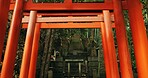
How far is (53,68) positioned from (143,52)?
1079cm

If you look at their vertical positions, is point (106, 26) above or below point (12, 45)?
above

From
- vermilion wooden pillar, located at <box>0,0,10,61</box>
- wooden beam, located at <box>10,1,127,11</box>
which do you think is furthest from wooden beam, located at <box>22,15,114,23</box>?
vermilion wooden pillar, located at <box>0,0,10,61</box>

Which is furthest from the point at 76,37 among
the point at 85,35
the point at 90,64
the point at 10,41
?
the point at 10,41

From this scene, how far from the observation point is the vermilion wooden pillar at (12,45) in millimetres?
2293

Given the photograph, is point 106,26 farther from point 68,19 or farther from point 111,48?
point 68,19

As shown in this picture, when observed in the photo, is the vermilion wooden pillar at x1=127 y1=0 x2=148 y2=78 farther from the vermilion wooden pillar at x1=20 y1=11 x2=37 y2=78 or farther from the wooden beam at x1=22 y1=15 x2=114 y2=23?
the vermilion wooden pillar at x1=20 y1=11 x2=37 y2=78

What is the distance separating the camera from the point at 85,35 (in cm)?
1452

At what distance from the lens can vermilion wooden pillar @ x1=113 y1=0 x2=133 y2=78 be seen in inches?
101

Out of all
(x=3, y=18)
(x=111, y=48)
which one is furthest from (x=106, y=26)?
(x=3, y=18)

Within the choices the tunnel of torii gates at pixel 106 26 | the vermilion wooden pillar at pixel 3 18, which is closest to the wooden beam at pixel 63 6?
the tunnel of torii gates at pixel 106 26

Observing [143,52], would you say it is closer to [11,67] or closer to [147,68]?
[147,68]

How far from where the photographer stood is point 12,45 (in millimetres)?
2490

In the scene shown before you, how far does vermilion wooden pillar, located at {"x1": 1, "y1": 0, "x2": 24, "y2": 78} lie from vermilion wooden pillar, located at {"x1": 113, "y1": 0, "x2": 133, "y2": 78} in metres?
1.19

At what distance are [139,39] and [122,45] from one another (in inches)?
11.6
